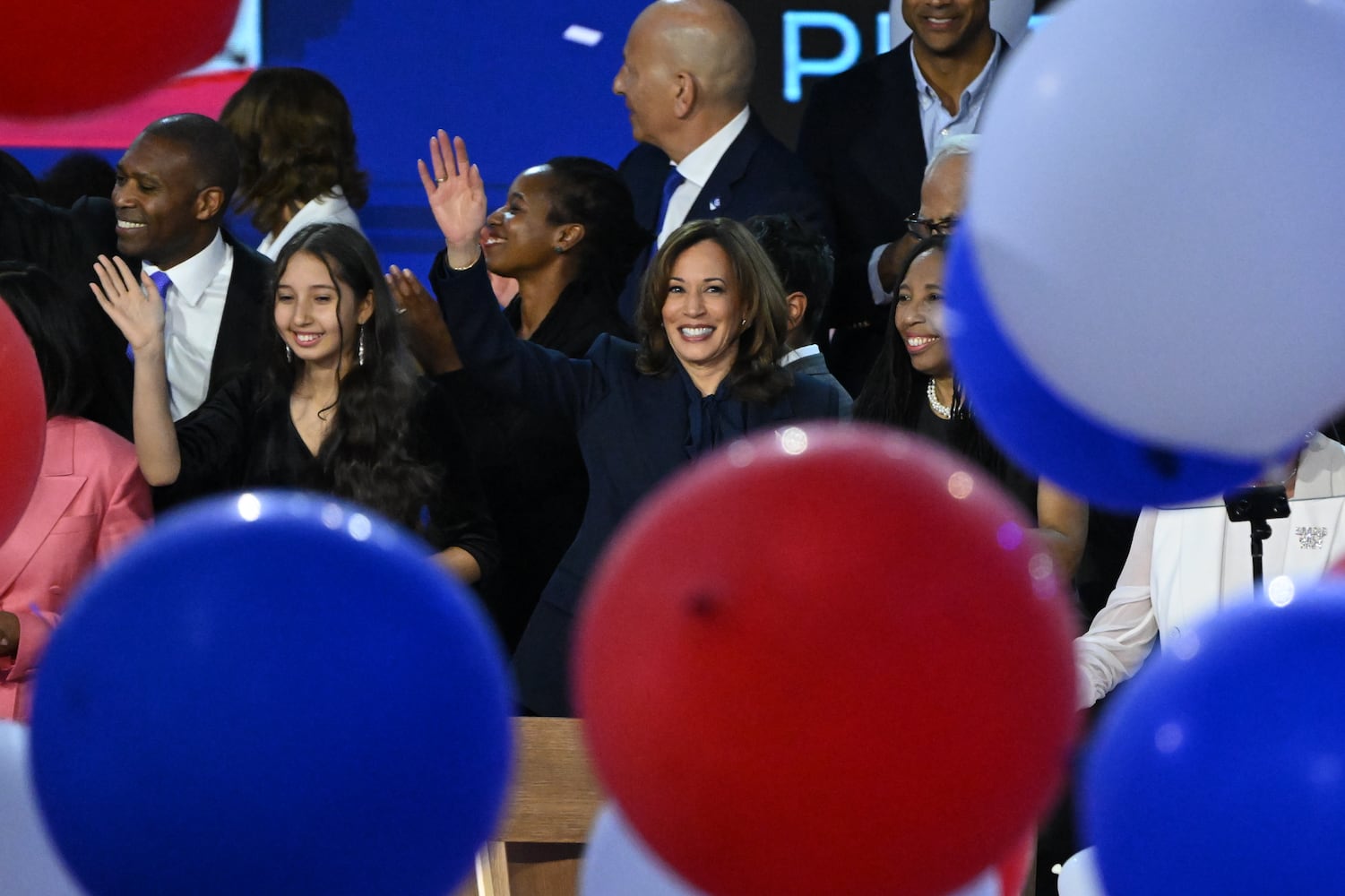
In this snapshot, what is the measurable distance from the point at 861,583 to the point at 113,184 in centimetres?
262

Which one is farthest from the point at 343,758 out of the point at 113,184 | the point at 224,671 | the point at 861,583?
the point at 113,184

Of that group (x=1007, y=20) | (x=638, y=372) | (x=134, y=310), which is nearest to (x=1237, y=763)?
(x=638, y=372)

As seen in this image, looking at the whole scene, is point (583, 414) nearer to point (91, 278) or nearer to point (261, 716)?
point (91, 278)

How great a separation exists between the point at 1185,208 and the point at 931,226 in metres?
1.76

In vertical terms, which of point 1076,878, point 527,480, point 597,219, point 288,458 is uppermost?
point 597,219

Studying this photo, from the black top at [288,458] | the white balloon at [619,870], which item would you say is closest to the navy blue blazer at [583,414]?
the black top at [288,458]

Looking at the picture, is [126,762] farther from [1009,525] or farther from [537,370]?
[537,370]

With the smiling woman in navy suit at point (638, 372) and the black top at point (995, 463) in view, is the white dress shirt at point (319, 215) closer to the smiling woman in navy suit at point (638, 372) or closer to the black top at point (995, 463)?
the smiling woman in navy suit at point (638, 372)

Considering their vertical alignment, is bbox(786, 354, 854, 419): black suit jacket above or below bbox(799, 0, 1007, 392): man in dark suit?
below

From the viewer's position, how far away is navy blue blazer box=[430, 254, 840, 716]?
283 centimetres

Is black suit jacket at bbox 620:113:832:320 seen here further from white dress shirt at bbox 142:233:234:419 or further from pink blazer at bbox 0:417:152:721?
pink blazer at bbox 0:417:152:721

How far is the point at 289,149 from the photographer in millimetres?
3467

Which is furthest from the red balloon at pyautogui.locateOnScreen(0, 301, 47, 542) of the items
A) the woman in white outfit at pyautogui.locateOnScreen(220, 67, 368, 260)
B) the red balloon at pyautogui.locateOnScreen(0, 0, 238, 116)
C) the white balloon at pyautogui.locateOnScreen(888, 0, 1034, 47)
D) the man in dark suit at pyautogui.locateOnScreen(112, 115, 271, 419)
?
the white balloon at pyautogui.locateOnScreen(888, 0, 1034, 47)

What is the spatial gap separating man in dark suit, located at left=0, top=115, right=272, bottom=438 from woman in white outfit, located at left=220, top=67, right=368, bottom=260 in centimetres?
14
